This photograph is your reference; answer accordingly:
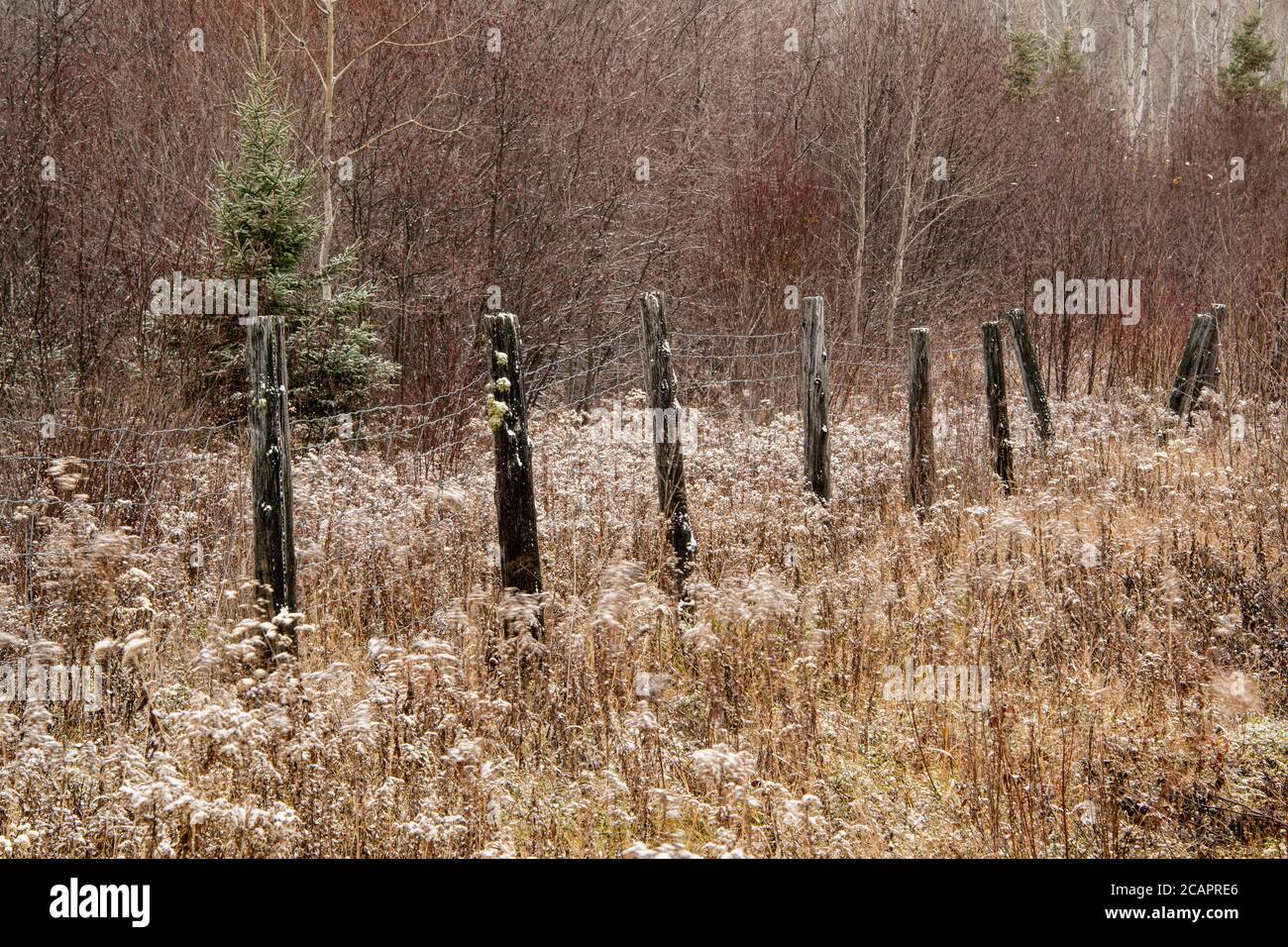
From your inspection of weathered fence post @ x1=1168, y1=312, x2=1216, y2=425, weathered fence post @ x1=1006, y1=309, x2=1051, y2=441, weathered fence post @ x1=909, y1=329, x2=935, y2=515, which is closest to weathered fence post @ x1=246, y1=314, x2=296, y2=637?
weathered fence post @ x1=909, y1=329, x2=935, y2=515

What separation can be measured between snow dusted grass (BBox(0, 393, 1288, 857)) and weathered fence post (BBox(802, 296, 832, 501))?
0.39 m

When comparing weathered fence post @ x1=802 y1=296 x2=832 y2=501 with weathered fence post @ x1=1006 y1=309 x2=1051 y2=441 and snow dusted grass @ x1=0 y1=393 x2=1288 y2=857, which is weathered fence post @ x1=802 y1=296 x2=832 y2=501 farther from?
weathered fence post @ x1=1006 y1=309 x2=1051 y2=441

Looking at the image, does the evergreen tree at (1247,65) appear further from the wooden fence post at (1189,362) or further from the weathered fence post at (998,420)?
the weathered fence post at (998,420)

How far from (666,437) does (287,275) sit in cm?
479

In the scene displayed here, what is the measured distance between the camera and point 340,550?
19.4ft

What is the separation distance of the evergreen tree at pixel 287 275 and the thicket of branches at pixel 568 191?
687 millimetres

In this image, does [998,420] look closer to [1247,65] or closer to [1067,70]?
[1247,65]

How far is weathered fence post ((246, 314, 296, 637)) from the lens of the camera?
16.1 feet

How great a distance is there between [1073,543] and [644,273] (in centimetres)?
1111

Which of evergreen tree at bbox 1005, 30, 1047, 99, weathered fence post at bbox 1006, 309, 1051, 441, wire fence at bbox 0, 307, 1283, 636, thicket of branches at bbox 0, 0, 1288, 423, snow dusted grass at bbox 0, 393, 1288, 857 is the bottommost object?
snow dusted grass at bbox 0, 393, 1288, 857

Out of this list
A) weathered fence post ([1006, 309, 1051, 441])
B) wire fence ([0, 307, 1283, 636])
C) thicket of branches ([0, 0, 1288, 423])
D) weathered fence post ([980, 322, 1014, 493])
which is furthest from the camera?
thicket of branches ([0, 0, 1288, 423])

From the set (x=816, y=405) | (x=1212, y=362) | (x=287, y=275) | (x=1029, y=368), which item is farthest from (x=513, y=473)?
(x=1212, y=362)
